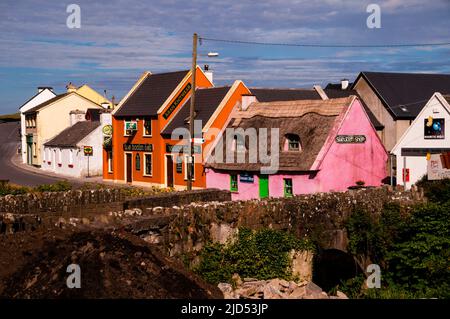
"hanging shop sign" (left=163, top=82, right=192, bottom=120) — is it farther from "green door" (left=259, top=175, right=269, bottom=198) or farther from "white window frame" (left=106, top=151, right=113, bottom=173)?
"green door" (left=259, top=175, right=269, bottom=198)

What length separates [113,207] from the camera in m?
16.1

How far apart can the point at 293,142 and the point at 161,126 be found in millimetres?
11848

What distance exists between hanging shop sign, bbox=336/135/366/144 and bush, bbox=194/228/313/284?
1715cm

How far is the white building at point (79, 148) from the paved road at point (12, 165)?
7.82 ft

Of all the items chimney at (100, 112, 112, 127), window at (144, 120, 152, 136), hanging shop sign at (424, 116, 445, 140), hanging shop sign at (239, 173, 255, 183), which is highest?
chimney at (100, 112, 112, 127)

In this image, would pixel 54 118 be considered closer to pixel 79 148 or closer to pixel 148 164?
pixel 79 148

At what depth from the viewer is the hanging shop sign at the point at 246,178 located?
32.2 m

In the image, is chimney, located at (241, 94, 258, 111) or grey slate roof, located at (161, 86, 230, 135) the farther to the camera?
grey slate roof, located at (161, 86, 230, 135)

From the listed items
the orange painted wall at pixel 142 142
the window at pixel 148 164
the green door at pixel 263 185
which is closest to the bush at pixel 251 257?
the green door at pixel 263 185

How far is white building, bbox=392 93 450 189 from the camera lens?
109 ft

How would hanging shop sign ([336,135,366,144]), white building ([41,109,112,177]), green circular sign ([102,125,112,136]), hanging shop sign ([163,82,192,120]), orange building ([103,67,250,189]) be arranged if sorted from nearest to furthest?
hanging shop sign ([336,135,366,144]) < orange building ([103,67,250,189]) < hanging shop sign ([163,82,192,120]) < green circular sign ([102,125,112,136]) < white building ([41,109,112,177])

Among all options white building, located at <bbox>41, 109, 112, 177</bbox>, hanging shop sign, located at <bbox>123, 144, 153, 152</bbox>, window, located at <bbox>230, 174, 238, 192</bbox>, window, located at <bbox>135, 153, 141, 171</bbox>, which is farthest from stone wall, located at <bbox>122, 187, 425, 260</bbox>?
white building, located at <bbox>41, 109, 112, 177</bbox>

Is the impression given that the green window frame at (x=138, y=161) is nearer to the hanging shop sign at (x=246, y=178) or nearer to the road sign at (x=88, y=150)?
the road sign at (x=88, y=150)

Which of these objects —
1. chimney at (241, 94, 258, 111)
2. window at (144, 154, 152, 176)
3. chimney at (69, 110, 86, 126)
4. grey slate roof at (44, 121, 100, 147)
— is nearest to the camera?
chimney at (241, 94, 258, 111)
